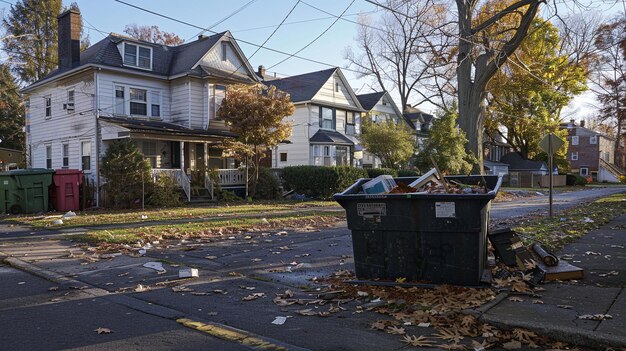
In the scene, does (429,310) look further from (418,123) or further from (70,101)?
(418,123)

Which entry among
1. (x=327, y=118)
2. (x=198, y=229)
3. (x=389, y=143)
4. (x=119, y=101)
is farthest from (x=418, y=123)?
(x=198, y=229)

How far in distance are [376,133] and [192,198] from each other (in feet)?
41.6

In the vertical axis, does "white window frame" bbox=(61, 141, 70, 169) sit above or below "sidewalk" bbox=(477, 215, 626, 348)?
above

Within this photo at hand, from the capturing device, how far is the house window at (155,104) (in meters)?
23.7

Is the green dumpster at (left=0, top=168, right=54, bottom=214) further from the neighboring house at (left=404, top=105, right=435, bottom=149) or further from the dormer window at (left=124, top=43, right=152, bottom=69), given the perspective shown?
the neighboring house at (left=404, top=105, right=435, bottom=149)

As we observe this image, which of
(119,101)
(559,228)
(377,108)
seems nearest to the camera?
(559,228)

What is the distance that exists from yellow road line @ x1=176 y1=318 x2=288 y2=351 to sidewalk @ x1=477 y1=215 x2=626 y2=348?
2.06m

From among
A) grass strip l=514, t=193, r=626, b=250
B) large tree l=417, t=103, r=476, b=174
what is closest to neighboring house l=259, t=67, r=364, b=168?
large tree l=417, t=103, r=476, b=174

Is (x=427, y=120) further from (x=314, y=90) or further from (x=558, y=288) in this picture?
(x=558, y=288)

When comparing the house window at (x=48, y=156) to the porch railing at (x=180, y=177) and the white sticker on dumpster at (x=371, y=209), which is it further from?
the white sticker on dumpster at (x=371, y=209)

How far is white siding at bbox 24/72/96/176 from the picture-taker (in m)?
22.1

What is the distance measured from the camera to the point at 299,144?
32812 millimetres

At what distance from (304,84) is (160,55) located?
1202 cm

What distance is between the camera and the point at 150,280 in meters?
6.65
